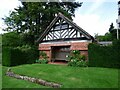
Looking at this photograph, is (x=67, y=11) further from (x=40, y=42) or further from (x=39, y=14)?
(x=40, y=42)

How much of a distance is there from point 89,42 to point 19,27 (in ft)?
50.2

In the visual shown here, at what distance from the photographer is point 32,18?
32.2m

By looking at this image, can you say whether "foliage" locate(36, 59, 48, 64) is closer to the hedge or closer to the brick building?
the brick building

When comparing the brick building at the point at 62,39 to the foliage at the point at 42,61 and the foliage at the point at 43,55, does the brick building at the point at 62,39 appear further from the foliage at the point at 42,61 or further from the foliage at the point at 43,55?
the foliage at the point at 42,61

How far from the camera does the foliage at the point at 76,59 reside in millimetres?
20469

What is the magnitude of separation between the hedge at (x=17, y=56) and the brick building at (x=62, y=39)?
4.66 ft

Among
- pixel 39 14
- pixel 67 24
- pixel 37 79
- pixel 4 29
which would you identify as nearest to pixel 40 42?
pixel 67 24

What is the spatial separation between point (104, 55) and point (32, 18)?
16125 mm

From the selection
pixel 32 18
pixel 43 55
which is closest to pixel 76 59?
pixel 43 55

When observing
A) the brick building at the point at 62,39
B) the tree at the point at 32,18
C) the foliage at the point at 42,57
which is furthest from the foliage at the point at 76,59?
the tree at the point at 32,18

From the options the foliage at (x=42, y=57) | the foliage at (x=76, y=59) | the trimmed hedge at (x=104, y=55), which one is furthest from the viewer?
the foliage at (x=42, y=57)

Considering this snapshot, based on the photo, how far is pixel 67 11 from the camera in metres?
36.6

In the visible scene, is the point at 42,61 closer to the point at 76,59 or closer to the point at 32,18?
the point at 76,59

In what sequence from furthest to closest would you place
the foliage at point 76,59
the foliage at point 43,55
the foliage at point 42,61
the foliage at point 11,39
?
the foliage at point 11,39, the foliage at point 43,55, the foliage at point 42,61, the foliage at point 76,59
